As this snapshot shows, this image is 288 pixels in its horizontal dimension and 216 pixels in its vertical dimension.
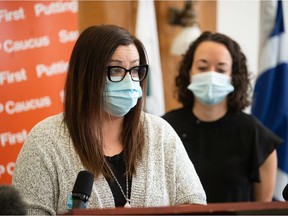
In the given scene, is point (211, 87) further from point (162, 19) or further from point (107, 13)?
point (162, 19)

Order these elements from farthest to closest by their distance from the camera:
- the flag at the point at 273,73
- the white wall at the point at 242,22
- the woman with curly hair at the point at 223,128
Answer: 1. the white wall at the point at 242,22
2. the flag at the point at 273,73
3. the woman with curly hair at the point at 223,128

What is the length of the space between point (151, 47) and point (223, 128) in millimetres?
1216

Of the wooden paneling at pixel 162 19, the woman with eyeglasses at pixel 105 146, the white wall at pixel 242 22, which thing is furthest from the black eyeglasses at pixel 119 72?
the white wall at pixel 242 22

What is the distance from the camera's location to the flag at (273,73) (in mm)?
3820

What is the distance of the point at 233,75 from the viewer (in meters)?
3.22

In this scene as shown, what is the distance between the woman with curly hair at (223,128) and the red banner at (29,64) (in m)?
0.72

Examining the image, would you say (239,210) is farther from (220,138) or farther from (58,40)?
(58,40)

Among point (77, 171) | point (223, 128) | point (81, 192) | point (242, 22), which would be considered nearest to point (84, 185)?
point (81, 192)

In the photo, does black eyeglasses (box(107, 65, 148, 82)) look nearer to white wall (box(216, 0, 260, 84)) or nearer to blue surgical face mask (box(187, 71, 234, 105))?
blue surgical face mask (box(187, 71, 234, 105))

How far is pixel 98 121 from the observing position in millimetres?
2047

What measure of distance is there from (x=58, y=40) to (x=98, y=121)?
1.42 meters

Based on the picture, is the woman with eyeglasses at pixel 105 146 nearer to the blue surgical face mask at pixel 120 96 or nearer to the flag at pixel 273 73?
the blue surgical face mask at pixel 120 96

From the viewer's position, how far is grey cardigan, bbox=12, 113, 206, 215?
6.22 feet

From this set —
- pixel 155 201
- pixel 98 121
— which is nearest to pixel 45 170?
pixel 98 121
